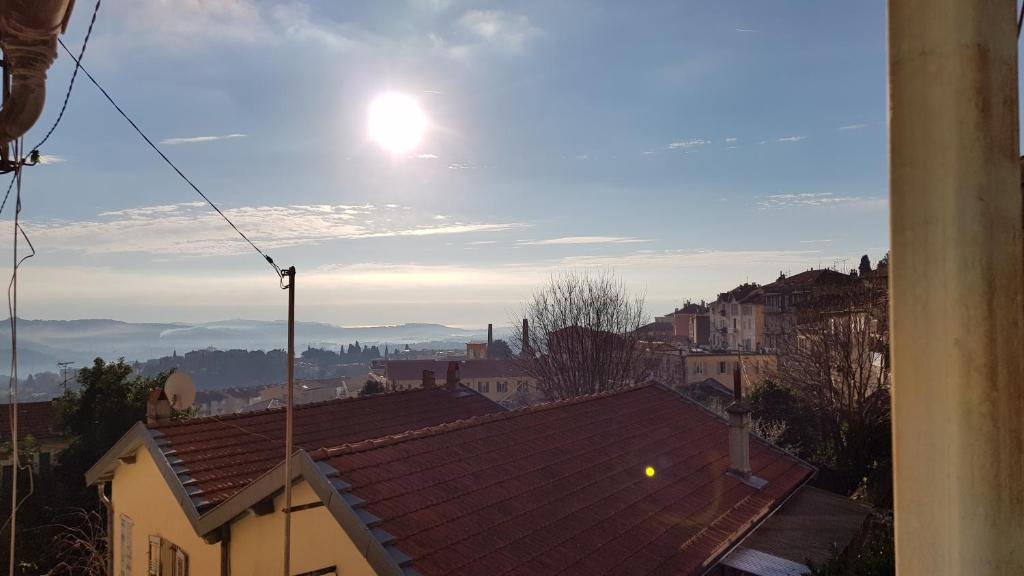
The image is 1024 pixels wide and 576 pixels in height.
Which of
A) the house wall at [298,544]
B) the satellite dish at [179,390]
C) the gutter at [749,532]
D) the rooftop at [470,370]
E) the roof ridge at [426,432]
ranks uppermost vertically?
the satellite dish at [179,390]

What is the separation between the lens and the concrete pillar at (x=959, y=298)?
1693mm

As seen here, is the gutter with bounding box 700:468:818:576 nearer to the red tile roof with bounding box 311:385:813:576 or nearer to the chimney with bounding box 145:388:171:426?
the red tile roof with bounding box 311:385:813:576

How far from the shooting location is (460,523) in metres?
7.46

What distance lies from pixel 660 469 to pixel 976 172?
1058 cm

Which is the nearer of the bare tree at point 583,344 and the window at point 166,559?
the window at point 166,559

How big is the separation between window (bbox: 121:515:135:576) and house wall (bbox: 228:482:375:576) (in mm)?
4082

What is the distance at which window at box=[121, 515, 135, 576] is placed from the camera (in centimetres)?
1080

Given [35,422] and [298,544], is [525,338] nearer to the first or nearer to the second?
[35,422]

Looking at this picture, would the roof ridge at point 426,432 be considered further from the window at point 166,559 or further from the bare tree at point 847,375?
the bare tree at point 847,375

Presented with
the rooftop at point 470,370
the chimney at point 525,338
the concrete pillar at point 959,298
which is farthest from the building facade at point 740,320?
the concrete pillar at point 959,298

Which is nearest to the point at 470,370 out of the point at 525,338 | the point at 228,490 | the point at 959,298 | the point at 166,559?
the point at 525,338

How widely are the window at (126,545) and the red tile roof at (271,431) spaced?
1.87 m

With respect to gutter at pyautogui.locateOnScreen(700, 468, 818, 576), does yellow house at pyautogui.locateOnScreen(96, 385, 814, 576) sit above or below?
above

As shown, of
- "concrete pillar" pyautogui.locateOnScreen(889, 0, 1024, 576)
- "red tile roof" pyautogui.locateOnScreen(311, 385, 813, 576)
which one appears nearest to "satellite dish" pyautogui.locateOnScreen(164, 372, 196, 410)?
"red tile roof" pyautogui.locateOnScreen(311, 385, 813, 576)
